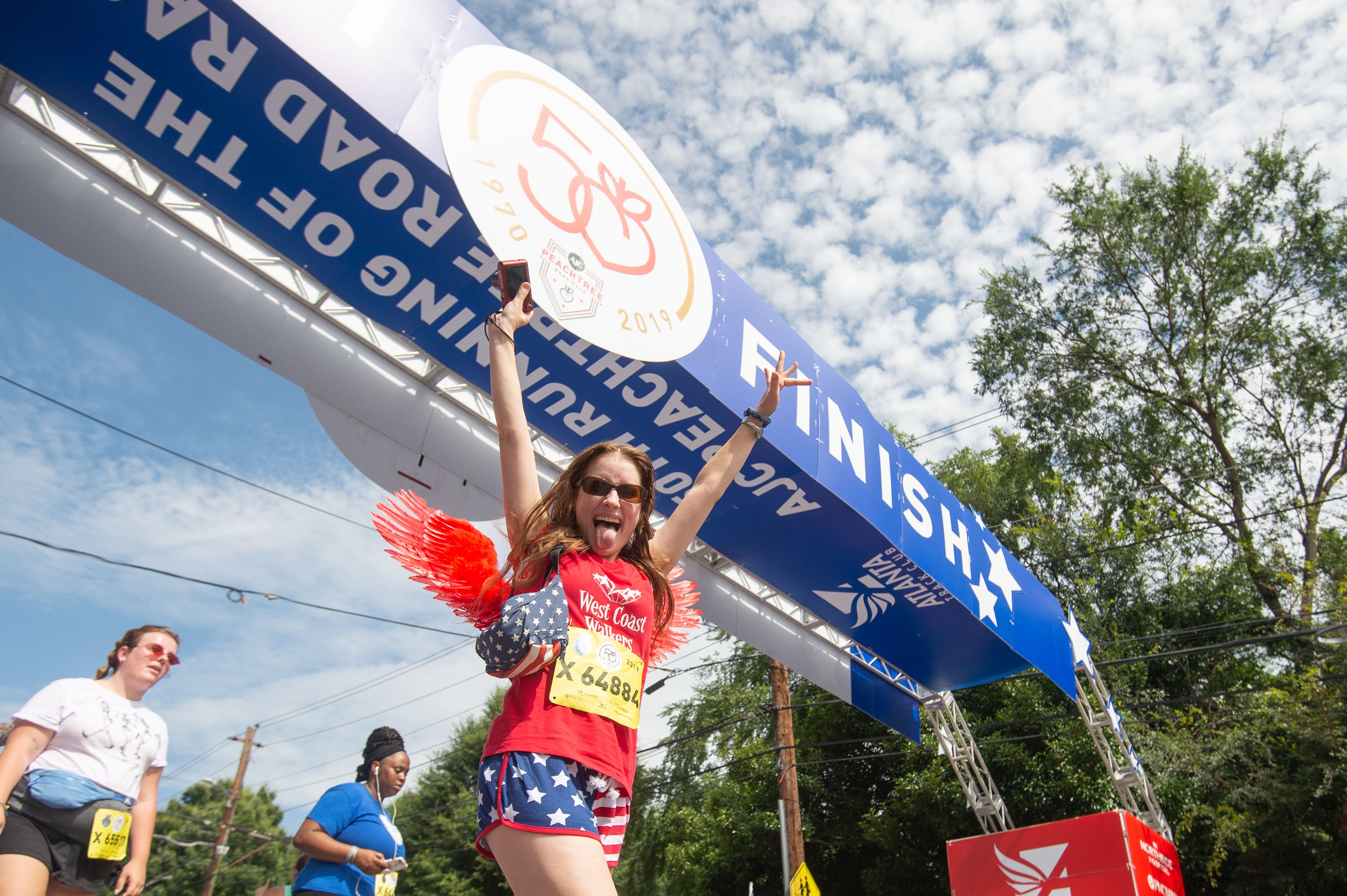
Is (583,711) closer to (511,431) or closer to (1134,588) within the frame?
(511,431)

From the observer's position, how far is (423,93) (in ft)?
Answer: 10.4

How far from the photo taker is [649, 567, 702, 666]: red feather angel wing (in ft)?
5.98

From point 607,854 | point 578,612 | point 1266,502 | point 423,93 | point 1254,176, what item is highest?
point 1254,176

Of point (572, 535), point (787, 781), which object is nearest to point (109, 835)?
point (572, 535)

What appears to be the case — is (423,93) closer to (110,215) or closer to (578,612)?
(110,215)

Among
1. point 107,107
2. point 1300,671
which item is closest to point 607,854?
point 107,107

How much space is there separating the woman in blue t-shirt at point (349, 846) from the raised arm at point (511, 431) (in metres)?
1.44

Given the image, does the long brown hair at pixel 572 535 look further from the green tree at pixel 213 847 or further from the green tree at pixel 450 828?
the green tree at pixel 213 847

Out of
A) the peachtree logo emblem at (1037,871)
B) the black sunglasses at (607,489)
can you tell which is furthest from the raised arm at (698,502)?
the peachtree logo emblem at (1037,871)

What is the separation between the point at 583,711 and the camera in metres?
1.34

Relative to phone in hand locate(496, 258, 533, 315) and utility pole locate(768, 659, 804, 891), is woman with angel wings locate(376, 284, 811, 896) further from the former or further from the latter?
utility pole locate(768, 659, 804, 891)

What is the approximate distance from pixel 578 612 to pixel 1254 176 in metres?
18.0

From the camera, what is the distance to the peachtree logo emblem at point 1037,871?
6.54m

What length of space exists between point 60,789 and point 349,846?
2.50 ft
